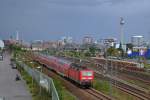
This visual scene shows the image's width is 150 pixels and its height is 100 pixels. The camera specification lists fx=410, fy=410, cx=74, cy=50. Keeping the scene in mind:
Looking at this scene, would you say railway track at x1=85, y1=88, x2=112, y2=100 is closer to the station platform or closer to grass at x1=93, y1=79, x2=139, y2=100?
grass at x1=93, y1=79, x2=139, y2=100

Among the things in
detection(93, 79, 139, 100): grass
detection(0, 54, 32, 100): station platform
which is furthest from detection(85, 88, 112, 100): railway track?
detection(0, 54, 32, 100): station platform

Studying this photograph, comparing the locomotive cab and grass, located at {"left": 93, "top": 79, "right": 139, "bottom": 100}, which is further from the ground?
the locomotive cab

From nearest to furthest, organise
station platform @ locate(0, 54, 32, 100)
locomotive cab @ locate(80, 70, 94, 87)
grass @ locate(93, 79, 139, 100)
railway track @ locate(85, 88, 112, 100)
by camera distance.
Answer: railway track @ locate(85, 88, 112, 100) < grass @ locate(93, 79, 139, 100) < station platform @ locate(0, 54, 32, 100) < locomotive cab @ locate(80, 70, 94, 87)

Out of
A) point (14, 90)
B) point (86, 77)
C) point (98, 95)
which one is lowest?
point (14, 90)

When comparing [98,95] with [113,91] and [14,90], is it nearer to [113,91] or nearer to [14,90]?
[113,91]

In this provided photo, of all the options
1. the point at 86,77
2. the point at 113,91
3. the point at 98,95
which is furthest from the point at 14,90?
the point at 113,91

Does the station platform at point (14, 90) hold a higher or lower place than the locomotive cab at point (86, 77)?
lower

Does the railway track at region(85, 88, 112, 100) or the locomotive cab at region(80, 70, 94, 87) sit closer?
the railway track at region(85, 88, 112, 100)

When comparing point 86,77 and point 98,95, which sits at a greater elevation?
point 86,77

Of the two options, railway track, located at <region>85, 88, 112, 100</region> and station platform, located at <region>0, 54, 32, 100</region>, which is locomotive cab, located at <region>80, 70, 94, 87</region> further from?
station platform, located at <region>0, 54, 32, 100</region>

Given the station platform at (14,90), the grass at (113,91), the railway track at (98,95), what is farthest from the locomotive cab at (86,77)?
the station platform at (14,90)

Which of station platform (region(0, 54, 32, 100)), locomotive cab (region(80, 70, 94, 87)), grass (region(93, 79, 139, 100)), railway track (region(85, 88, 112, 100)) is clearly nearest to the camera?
railway track (region(85, 88, 112, 100))

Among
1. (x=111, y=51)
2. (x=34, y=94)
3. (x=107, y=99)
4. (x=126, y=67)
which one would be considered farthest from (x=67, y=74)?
(x=111, y=51)

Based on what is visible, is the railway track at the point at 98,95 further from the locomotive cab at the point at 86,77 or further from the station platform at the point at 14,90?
the station platform at the point at 14,90
